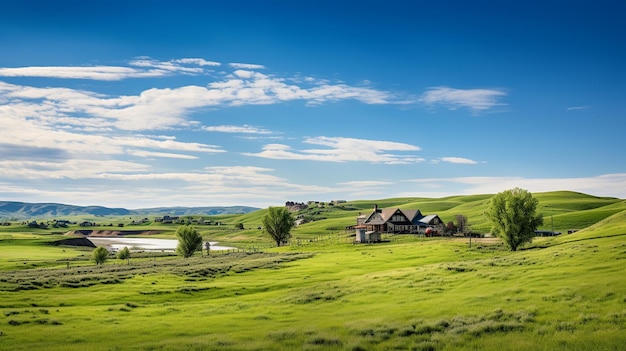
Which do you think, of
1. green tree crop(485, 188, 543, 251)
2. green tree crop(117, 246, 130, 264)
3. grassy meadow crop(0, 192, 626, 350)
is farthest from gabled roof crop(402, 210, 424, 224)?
grassy meadow crop(0, 192, 626, 350)

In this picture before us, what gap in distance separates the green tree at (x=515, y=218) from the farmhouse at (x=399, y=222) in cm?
7854

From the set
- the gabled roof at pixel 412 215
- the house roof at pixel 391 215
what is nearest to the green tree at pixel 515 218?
the house roof at pixel 391 215

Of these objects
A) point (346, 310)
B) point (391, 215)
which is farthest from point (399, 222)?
point (346, 310)

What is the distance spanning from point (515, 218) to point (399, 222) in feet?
287

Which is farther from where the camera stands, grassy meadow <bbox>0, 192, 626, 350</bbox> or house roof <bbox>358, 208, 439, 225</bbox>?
house roof <bbox>358, 208, 439, 225</bbox>

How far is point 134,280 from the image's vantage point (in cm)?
6444

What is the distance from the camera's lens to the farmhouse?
16462cm

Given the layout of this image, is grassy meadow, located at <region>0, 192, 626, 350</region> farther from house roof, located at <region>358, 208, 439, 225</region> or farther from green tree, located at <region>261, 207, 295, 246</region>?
house roof, located at <region>358, 208, 439, 225</region>

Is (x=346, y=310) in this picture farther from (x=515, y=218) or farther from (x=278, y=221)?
(x=278, y=221)

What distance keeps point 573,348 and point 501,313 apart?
8.00m

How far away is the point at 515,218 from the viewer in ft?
262

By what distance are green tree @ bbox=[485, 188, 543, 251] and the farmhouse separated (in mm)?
78541

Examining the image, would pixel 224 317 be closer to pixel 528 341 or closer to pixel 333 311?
pixel 333 311

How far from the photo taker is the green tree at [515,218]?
7994cm
